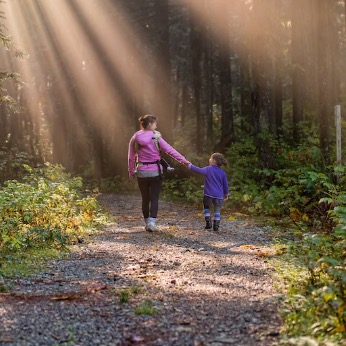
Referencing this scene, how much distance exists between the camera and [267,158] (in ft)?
49.3

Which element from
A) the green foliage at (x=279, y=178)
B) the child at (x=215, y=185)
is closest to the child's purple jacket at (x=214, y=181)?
the child at (x=215, y=185)

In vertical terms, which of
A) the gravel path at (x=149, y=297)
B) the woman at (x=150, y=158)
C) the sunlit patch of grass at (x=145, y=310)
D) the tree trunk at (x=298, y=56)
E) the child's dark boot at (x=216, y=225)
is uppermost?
the tree trunk at (x=298, y=56)

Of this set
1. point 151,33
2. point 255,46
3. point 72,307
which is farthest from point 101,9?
point 72,307

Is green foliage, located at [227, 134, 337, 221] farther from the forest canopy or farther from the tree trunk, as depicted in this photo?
the tree trunk

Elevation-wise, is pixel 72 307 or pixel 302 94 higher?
pixel 302 94

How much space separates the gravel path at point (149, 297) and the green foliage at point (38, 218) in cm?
58

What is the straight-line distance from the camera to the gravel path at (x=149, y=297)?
421 cm

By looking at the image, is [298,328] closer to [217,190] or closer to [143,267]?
[143,267]

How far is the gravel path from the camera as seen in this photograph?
166 inches

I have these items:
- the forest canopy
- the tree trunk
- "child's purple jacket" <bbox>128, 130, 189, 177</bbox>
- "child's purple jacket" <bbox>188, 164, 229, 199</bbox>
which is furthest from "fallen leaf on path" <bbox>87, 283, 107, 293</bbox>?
the tree trunk

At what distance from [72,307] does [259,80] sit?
36.4ft

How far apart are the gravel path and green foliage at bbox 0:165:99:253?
1.92 feet

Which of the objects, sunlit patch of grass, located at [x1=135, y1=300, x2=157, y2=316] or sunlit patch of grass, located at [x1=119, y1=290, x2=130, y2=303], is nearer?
sunlit patch of grass, located at [x1=135, y1=300, x2=157, y2=316]

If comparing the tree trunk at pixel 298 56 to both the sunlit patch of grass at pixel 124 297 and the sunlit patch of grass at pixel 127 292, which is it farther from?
the sunlit patch of grass at pixel 124 297
